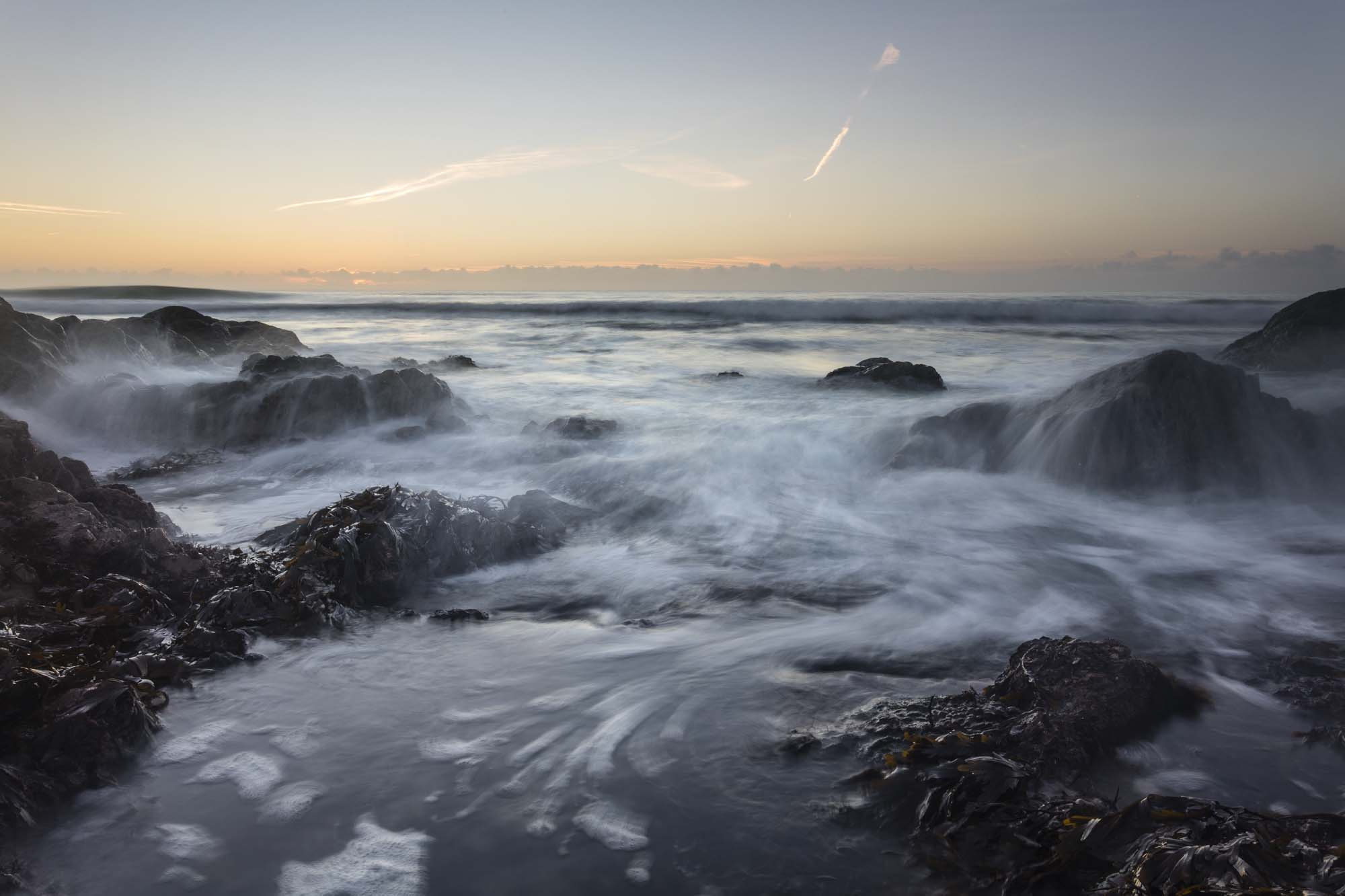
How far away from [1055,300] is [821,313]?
1466 centimetres

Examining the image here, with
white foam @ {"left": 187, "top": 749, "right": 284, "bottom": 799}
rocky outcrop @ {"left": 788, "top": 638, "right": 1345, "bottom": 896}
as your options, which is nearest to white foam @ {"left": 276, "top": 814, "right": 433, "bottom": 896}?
white foam @ {"left": 187, "top": 749, "right": 284, "bottom": 799}

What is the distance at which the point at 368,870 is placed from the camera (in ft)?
8.54

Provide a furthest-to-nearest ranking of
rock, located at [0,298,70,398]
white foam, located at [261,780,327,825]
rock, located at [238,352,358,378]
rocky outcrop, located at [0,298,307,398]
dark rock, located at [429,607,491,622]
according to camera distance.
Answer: rock, located at [238,352,358,378] < rocky outcrop, located at [0,298,307,398] < rock, located at [0,298,70,398] < dark rock, located at [429,607,491,622] < white foam, located at [261,780,327,825]

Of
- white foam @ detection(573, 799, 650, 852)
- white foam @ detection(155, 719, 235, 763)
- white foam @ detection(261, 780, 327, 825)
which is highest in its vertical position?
white foam @ detection(155, 719, 235, 763)

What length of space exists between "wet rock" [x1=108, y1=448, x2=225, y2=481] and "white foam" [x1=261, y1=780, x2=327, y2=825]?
689 centimetres

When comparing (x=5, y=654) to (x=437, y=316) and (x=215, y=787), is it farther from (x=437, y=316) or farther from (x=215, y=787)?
(x=437, y=316)

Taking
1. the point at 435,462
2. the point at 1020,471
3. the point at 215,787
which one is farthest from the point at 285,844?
the point at 1020,471

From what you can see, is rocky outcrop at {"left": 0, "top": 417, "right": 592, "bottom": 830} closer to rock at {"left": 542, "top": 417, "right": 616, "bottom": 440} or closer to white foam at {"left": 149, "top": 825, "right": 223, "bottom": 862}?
white foam at {"left": 149, "top": 825, "right": 223, "bottom": 862}

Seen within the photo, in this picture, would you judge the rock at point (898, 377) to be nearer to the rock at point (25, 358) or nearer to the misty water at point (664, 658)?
the misty water at point (664, 658)

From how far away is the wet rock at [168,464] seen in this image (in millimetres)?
8422

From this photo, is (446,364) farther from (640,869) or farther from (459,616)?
(640,869)

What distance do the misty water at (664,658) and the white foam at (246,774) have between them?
0.02m

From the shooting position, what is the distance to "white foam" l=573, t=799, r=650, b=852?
107 inches

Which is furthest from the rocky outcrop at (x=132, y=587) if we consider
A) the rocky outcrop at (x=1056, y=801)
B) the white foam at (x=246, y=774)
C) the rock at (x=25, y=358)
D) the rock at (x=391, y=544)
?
the rock at (x=25, y=358)
